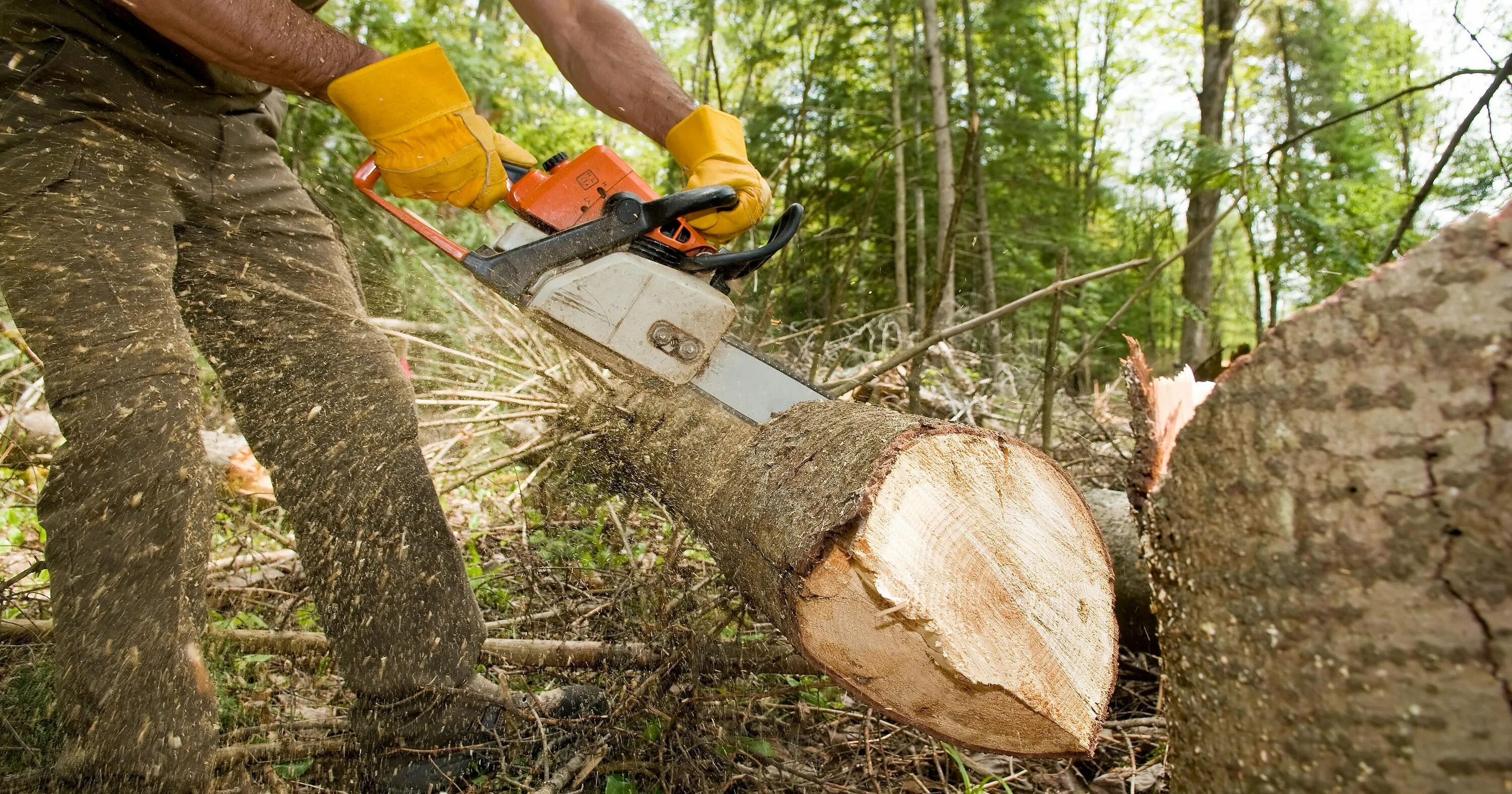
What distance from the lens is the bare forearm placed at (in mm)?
1605

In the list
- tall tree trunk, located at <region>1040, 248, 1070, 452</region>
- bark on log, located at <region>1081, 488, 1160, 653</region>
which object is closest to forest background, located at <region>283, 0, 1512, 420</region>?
tall tree trunk, located at <region>1040, 248, 1070, 452</region>

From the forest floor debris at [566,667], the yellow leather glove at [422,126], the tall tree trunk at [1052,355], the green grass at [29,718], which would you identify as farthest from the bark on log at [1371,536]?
the green grass at [29,718]

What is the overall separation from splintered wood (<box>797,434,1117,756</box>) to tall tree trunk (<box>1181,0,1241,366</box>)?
8.07 m

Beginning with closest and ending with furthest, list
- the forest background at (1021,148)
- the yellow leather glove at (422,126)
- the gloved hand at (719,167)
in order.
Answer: the yellow leather glove at (422,126), the gloved hand at (719,167), the forest background at (1021,148)

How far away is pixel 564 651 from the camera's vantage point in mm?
2162

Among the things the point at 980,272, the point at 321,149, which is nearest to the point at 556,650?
the point at 321,149

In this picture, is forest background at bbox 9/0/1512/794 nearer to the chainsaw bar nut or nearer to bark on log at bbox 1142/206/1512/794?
the chainsaw bar nut

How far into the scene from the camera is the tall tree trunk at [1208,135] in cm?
891

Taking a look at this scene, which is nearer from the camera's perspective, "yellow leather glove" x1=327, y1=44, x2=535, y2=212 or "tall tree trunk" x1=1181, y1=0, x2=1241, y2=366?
"yellow leather glove" x1=327, y1=44, x2=535, y2=212

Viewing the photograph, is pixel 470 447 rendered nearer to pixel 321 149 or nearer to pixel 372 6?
pixel 321 149

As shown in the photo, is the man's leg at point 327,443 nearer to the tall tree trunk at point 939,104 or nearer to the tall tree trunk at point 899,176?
the tall tree trunk at point 899,176

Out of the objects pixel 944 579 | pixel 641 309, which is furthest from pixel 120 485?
pixel 944 579

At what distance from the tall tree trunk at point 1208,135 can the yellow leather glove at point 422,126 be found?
825 centimetres

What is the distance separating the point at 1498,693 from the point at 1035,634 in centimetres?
63
